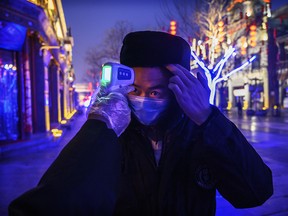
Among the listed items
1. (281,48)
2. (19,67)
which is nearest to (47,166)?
(19,67)

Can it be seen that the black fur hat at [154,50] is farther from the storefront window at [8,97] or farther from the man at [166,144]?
the storefront window at [8,97]

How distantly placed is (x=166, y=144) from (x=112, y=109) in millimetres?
348

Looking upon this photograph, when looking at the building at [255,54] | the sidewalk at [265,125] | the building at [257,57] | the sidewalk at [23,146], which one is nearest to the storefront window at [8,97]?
the sidewalk at [23,146]

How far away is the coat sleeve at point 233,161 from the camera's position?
1.17m

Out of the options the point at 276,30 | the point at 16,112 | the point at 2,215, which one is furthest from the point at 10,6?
the point at 276,30

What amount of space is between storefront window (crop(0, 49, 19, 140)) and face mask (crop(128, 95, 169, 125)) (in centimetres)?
865

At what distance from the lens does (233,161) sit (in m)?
1.17

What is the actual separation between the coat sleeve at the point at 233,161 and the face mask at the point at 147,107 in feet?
0.87

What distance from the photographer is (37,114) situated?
37.8ft

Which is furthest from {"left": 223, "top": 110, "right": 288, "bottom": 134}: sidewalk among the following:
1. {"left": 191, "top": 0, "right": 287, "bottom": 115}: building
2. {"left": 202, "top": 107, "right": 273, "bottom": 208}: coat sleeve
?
{"left": 202, "top": 107, "right": 273, "bottom": 208}: coat sleeve

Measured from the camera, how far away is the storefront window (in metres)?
8.93

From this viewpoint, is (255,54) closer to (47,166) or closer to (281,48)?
(281,48)

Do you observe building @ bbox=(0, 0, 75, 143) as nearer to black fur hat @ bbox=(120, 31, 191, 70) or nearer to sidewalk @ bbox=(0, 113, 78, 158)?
sidewalk @ bbox=(0, 113, 78, 158)

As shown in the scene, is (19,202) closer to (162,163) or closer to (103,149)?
(103,149)
